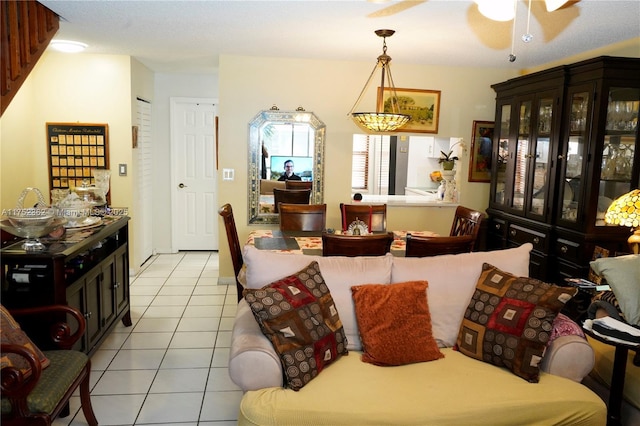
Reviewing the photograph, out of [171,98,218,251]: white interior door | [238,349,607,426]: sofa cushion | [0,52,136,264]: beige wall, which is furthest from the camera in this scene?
[171,98,218,251]: white interior door

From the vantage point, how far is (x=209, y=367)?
324 cm

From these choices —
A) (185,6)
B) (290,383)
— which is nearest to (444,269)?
(290,383)

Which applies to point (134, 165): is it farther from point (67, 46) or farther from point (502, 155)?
point (502, 155)

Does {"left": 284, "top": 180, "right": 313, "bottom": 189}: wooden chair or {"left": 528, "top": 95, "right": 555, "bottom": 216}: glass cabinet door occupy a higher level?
{"left": 528, "top": 95, "right": 555, "bottom": 216}: glass cabinet door

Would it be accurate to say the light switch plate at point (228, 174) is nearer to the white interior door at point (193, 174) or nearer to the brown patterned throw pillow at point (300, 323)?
the white interior door at point (193, 174)

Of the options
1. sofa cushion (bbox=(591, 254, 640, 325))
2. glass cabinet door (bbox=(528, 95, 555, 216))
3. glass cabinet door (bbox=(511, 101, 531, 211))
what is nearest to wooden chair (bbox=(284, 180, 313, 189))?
glass cabinet door (bbox=(511, 101, 531, 211))

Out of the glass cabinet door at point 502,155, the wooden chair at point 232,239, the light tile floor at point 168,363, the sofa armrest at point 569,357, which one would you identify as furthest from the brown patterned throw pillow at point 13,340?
the glass cabinet door at point 502,155

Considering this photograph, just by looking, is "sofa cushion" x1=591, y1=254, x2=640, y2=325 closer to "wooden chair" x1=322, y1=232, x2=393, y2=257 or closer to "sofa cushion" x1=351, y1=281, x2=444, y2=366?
"sofa cushion" x1=351, y1=281, x2=444, y2=366

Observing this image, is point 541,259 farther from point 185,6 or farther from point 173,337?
point 185,6

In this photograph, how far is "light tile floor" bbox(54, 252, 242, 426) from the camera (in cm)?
268

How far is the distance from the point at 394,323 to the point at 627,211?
181 cm

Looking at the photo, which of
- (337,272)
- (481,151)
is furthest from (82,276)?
(481,151)

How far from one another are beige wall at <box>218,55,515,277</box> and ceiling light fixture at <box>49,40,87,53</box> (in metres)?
1.27

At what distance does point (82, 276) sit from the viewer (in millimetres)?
2881
